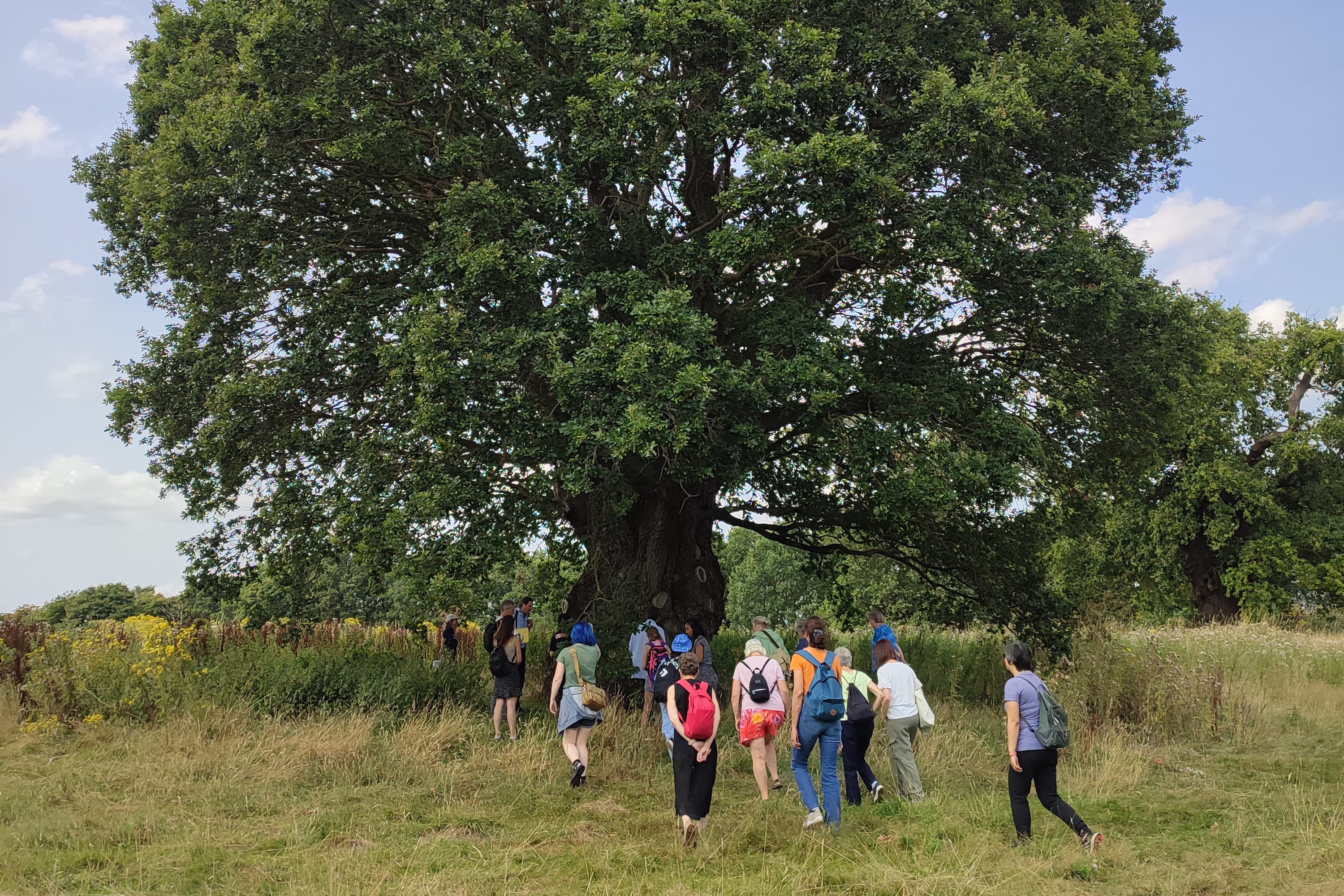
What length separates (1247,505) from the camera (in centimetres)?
2912

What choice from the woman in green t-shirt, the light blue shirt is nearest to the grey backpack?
the light blue shirt

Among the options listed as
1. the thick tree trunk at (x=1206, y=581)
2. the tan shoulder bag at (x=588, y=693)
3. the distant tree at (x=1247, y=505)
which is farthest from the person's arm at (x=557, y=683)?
the thick tree trunk at (x=1206, y=581)

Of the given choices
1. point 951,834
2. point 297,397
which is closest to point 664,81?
point 297,397

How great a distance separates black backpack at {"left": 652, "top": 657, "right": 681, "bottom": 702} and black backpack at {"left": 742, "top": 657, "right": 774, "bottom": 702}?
163 cm

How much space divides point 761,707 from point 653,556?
262 inches

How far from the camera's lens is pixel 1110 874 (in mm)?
6422


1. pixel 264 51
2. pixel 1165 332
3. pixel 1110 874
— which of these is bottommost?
pixel 1110 874

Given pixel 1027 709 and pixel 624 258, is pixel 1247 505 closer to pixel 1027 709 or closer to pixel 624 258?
pixel 624 258

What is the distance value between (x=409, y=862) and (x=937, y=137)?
955 cm

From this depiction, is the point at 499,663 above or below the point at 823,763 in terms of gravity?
above

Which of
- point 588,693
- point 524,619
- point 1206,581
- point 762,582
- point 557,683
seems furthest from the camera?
point 762,582

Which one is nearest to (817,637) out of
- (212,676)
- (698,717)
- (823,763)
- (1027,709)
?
(823,763)

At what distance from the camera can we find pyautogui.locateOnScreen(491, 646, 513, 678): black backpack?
11.1 m

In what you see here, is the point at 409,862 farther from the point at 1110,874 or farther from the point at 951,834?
the point at 1110,874
